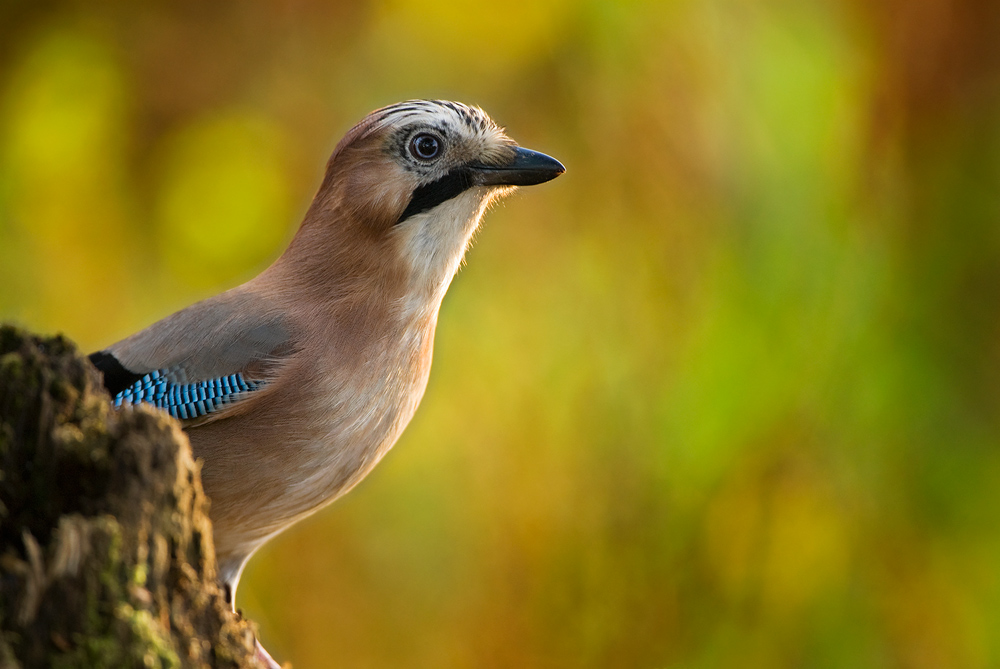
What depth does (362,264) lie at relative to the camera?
381 centimetres

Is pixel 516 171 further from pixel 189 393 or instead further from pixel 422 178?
pixel 189 393

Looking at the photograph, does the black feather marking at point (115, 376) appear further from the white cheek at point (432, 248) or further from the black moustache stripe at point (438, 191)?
the black moustache stripe at point (438, 191)

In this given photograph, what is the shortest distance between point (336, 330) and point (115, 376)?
0.79 metres

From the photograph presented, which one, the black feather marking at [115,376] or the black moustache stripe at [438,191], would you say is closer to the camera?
the black feather marking at [115,376]

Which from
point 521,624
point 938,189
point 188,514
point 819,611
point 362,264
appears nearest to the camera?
point 188,514

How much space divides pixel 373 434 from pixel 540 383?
3.37 metres

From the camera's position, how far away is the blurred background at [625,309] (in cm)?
647

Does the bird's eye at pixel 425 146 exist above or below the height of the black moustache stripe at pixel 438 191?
above

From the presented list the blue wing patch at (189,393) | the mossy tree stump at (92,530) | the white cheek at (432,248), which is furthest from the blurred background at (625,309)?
the mossy tree stump at (92,530)

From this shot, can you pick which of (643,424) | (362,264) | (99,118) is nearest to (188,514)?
(362,264)

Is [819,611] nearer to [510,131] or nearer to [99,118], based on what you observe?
[510,131]

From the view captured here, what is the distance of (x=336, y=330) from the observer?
3.65 metres

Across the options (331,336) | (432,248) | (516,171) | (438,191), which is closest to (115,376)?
(331,336)

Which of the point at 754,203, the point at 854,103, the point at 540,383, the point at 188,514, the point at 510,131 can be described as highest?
the point at 510,131
